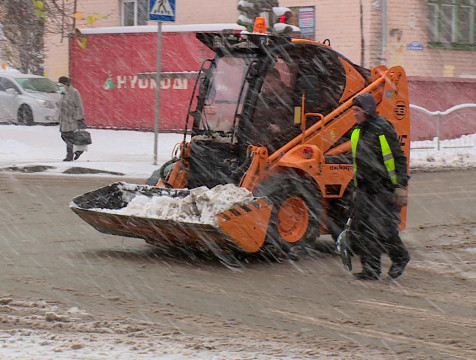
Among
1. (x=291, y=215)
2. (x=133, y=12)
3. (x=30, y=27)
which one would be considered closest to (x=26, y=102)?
(x=30, y=27)

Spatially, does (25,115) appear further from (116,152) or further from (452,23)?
(452,23)

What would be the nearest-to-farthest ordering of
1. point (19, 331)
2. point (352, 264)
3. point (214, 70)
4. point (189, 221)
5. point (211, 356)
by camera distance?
point (211, 356) → point (19, 331) → point (189, 221) → point (352, 264) → point (214, 70)

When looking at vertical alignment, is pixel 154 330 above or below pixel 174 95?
below

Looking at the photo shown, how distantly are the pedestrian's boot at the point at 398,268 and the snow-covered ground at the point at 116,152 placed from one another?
28.3 ft

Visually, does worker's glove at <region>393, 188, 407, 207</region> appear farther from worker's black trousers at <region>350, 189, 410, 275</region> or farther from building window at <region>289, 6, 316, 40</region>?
building window at <region>289, 6, 316, 40</region>

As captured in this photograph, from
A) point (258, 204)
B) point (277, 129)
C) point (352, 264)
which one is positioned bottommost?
point (352, 264)

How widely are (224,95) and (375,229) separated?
2.47 meters

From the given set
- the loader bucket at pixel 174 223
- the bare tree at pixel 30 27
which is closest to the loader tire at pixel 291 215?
the loader bucket at pixel 174 223

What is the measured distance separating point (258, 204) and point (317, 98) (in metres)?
1.81

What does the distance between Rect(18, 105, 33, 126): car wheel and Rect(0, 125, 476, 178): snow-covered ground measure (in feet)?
5.68

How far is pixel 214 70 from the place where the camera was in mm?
10594

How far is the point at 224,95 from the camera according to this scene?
1041cm

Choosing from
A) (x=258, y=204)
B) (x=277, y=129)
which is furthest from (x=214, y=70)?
(x=258, y=204)

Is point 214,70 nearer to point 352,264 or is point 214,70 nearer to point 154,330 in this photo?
point 352,264
